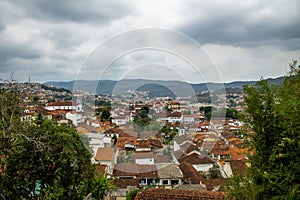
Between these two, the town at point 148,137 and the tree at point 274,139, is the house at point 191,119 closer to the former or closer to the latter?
the town at point 148,137

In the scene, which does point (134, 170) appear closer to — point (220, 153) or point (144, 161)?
point (144, 161)

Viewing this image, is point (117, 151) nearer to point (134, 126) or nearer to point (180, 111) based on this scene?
point (134, 126)

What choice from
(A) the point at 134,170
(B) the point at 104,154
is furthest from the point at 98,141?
(A) the point at 134,170

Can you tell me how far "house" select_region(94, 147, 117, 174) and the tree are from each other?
11.0m

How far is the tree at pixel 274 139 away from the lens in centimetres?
362

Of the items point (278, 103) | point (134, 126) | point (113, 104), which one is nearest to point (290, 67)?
point (278, 103)

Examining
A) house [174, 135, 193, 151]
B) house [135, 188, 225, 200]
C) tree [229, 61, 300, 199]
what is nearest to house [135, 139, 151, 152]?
house [174, 135, 193, 151]

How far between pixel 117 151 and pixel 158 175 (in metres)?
3.82

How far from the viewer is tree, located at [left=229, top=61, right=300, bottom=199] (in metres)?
3.62

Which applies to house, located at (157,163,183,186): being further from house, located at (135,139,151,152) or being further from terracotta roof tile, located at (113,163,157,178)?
house, located at (135,139,151,152)

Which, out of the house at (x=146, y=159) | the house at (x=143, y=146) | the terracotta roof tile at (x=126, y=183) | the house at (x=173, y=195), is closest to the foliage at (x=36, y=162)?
the house at (x=173, y=195)

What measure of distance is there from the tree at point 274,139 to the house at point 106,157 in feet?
36.1

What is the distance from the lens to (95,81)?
28.2 ft

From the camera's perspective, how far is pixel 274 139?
3.92m
